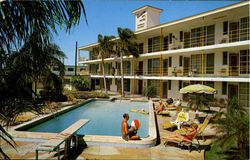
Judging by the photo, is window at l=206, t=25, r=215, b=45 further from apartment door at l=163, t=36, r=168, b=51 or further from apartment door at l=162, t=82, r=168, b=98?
apartment door at l=162, t=82, r=168, b=98

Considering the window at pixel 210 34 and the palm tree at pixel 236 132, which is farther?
the window at pixel 210 34

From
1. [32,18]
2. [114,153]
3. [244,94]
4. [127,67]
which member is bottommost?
[114,153]

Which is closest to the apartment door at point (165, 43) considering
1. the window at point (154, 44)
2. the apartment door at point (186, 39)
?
the window at point (154, 44)

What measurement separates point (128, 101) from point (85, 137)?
12.6 metres

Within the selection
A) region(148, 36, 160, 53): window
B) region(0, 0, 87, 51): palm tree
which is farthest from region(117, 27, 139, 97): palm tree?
region(0, 0, 87, 51): palm tree

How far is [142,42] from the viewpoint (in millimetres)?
24281

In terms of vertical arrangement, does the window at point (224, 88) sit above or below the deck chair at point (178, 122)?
above

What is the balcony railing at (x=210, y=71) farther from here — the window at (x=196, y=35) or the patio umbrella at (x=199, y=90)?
the patio umbrella at (x=199, y=90)

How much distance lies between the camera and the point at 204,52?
17172 mm

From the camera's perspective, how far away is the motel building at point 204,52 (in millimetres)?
14711

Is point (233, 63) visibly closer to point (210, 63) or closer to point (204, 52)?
point (210, 63)

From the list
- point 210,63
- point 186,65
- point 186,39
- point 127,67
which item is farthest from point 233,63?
point 127,67

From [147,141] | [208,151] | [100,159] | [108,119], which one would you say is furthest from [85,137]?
[108,119]

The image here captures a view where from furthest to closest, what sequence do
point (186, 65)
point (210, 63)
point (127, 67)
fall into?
point (127, 67), point (186, 65), point (210, 63)
